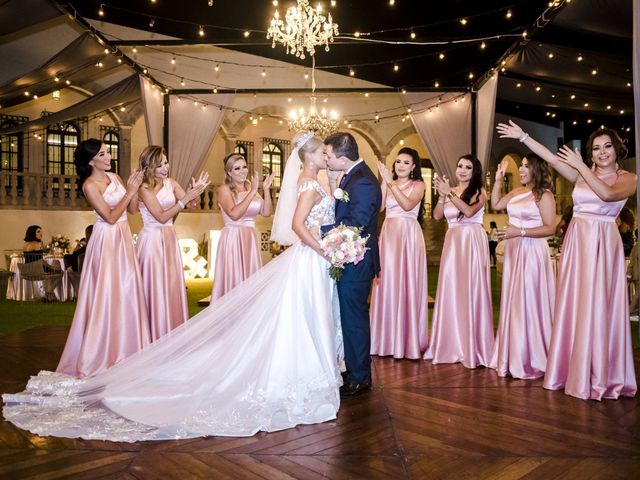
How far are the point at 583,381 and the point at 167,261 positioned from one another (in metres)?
3.13

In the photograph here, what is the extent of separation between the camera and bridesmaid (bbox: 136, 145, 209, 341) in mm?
4637

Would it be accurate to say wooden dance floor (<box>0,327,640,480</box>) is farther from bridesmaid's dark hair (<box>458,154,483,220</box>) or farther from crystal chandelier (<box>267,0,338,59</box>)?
crystal chandelier (<box>267,0,338,59</box>)

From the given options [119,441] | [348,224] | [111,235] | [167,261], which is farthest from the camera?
[167,261]

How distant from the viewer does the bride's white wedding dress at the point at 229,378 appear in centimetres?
317

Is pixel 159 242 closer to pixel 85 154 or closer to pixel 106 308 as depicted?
pixel 106 308

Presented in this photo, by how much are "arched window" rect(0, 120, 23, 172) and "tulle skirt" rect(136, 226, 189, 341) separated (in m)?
10.5

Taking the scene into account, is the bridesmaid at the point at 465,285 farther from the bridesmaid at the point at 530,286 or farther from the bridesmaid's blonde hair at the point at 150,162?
the bridesmaid's blonde hair at the point at 150,162

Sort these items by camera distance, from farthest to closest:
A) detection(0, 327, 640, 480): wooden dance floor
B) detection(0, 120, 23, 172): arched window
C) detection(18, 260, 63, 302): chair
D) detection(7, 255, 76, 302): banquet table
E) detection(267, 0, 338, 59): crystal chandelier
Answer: detection(0, 120, 23, 172): arched window, detection(7, 255, 76, 302): banquet table, detection(18, 260, 63, 302): chair, detection(267, 0, 338, 59): crystal chandelier, detection(0, 327, 640, 480): wooden dance floor

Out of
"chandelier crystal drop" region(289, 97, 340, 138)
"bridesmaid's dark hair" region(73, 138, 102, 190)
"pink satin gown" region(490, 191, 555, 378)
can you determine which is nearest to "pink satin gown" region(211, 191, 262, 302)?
"bridesmaid's dark hair" region(73, 138, 102, 190)

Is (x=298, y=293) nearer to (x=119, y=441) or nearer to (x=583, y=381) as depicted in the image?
(x=119, y=441)

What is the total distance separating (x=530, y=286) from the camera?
14.5 feet

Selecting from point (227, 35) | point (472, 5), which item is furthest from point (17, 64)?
point (472, 5)

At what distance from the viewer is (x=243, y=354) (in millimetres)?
3432

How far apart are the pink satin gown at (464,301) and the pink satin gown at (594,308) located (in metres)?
0.89
